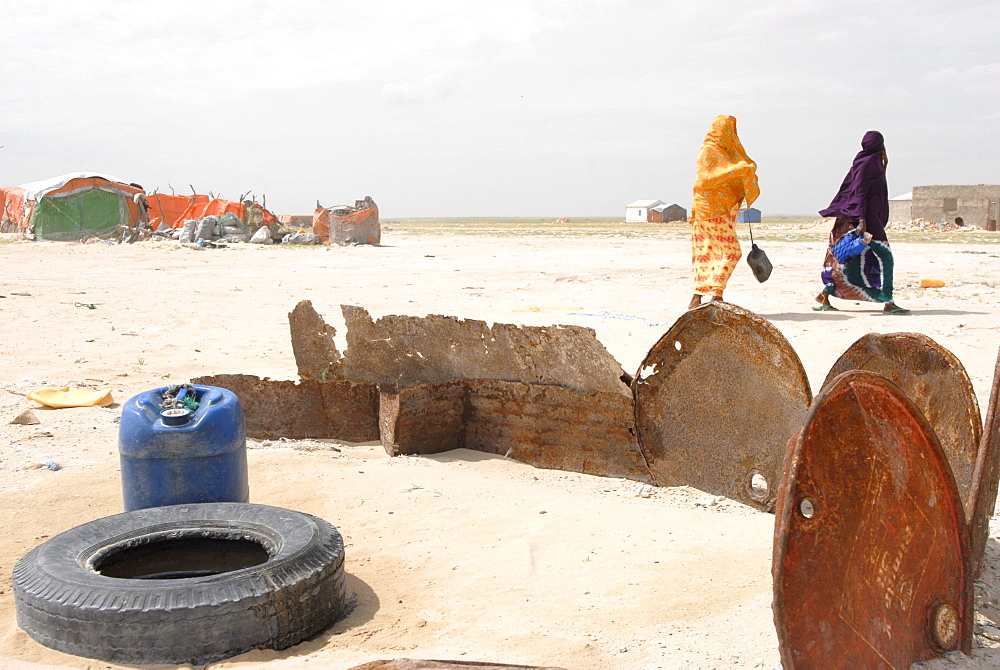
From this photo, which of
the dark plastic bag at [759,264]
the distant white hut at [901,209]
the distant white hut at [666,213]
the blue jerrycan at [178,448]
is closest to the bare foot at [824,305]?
the dark plastic bag at [759,264]

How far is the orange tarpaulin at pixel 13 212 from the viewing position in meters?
32.2

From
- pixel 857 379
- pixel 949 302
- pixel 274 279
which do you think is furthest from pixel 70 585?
pixel 274 279

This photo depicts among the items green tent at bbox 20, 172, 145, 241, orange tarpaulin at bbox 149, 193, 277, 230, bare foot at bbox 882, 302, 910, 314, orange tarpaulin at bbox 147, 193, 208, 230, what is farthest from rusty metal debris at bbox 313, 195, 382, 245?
bare foot at bbox 882, 302, 910, 314

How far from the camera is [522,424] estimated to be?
16.8ft

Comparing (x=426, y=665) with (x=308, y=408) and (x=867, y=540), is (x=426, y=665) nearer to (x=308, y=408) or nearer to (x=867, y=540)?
(x=867, y=540)

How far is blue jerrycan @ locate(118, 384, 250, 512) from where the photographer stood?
146 inches

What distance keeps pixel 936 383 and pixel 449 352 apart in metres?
2.84

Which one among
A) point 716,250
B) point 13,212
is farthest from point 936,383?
point 13,212

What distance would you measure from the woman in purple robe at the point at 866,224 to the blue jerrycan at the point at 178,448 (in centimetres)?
813

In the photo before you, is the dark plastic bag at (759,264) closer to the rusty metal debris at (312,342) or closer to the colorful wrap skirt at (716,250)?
the colorful wrap skirt at (716,250)

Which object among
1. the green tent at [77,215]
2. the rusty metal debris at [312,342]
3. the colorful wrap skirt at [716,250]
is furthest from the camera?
the green tent at [77,215]

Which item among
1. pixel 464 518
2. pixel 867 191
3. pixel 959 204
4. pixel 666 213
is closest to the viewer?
pixel 464 518

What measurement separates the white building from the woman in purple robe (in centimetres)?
6467

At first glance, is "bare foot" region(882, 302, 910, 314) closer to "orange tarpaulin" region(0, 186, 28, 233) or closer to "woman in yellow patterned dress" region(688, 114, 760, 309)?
"woman in yellow patterned dress" region(688, 114, 760, 309)
